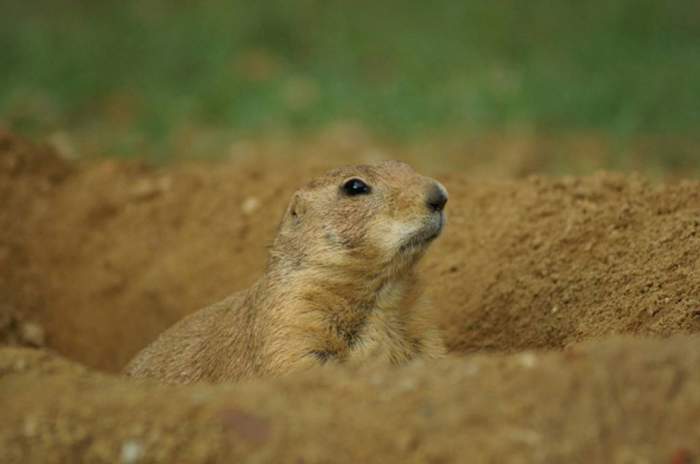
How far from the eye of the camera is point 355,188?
457 cm

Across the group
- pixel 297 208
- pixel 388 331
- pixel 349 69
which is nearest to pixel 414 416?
pixel 388 331

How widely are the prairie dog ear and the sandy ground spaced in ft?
3.64

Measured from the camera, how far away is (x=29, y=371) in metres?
3.73

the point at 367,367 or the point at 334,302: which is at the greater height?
the point at 334,302

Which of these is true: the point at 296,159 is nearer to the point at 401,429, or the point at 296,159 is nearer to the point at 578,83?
the point at 578,83

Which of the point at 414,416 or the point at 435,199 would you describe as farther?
the point at 435,199

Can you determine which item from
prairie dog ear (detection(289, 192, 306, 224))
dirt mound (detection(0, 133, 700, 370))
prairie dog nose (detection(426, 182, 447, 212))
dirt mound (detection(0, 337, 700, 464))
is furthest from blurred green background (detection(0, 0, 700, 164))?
dirt mound (detection(0, 337, 700, 464))

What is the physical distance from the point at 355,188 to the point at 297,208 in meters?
0.32

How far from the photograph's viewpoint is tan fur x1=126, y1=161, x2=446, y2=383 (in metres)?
4.30

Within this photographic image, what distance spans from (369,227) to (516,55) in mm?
6413

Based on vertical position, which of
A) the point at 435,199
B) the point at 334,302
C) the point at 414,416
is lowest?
the point at 414,416

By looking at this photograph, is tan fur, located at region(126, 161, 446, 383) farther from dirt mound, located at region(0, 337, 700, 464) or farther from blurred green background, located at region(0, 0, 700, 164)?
blurred green background, located at region(0, 0, 700, 164)

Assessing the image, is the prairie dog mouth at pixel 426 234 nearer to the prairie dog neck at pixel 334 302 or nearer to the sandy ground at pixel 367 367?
the prairie dog neck at pixel 334 302

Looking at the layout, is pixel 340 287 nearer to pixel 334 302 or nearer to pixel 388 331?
pixel 334 302
